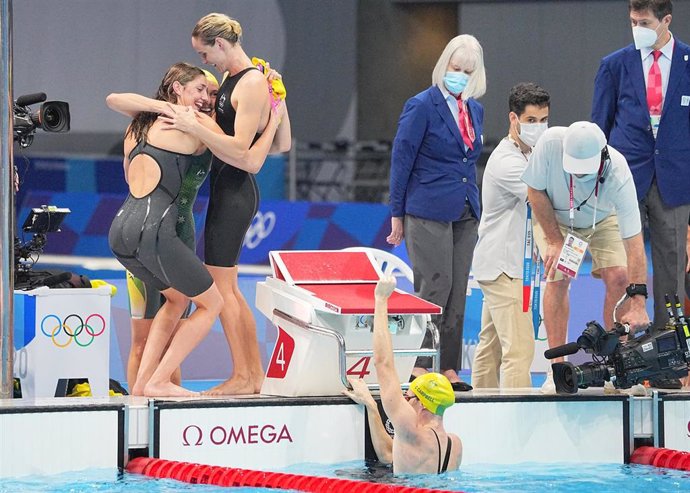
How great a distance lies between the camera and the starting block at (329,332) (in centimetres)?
516

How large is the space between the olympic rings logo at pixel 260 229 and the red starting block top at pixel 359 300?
480cm

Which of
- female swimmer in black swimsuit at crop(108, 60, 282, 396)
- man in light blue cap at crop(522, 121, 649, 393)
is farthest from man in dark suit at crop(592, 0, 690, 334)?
female swimmer in black swimsuit at crop(108, 60, 282, 396)

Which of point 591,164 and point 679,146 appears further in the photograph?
point 679,146

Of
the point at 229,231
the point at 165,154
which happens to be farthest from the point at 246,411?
the point at 165,154

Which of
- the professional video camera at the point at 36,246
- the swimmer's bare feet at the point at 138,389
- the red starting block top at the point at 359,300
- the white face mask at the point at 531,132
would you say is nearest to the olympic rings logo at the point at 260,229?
the professional video camera at the point at 36,246

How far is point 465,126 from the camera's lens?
5.98 meters

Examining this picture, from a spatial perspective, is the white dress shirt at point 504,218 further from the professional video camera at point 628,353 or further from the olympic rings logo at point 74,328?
the olympic rings logo at point 74,328

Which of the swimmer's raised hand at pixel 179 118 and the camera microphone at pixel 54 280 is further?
the camera microphone at pixel 54 280

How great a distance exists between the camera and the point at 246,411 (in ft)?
16.6

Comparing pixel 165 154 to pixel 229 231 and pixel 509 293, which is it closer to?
pixel 229 231

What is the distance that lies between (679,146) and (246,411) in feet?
7.97

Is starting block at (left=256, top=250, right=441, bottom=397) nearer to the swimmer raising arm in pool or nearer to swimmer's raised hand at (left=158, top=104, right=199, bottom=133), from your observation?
the swimmer raising arm in pool

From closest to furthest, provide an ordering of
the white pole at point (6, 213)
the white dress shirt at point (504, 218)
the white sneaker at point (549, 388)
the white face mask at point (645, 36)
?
the white pole at point (6, 213) < the white sneaker at point (549, 388) < the white face mask at point (645, 36) < the white dress shirt at point (504, 218)

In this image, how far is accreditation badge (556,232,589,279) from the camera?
17.4ft
